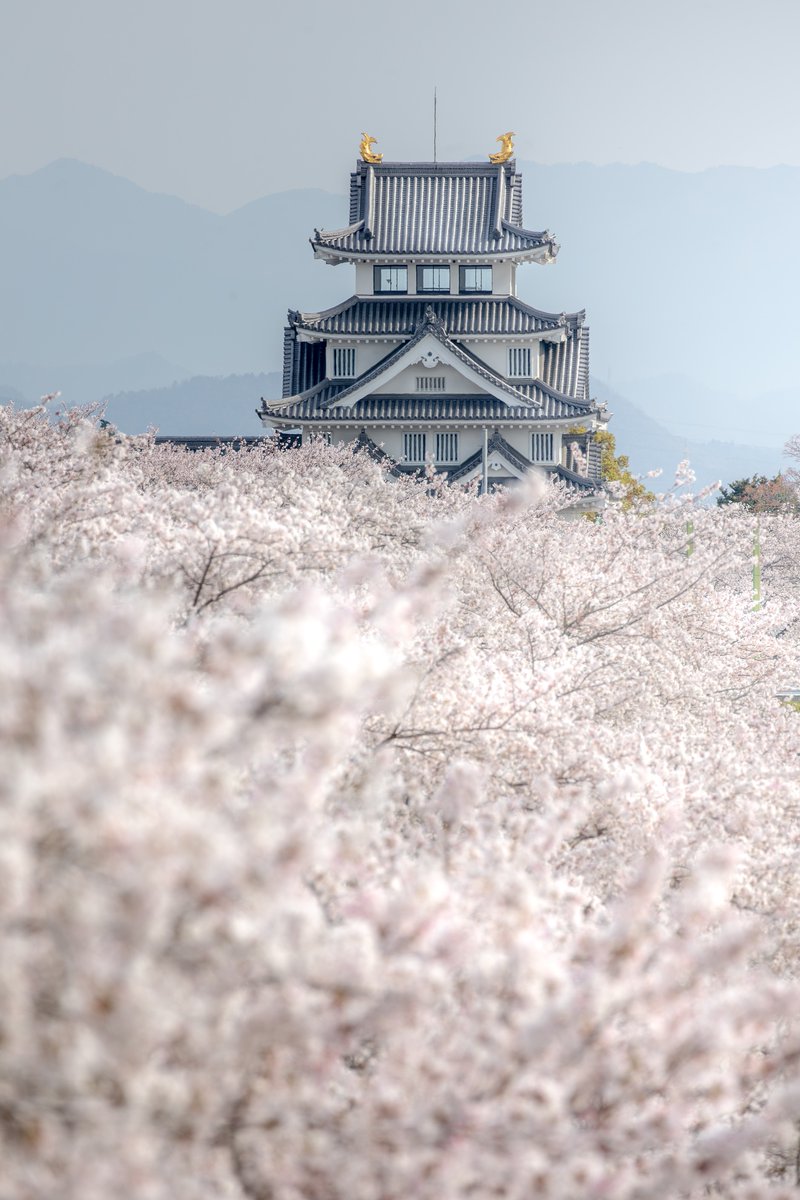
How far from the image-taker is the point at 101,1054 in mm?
2271

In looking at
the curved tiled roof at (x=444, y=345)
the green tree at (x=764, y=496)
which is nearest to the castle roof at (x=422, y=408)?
the curved tiled roof at (x=444, y=345)

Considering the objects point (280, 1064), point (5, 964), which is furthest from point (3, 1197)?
point (280, 1064)

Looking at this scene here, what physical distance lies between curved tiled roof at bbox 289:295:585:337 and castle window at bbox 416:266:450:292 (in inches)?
22.8

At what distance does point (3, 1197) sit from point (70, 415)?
17.7 meters

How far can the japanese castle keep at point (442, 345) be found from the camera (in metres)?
35.4

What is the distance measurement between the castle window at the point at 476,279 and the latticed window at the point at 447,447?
217 inches

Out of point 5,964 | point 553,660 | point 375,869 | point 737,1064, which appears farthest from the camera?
point 553,660

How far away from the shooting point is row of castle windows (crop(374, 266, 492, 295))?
3816 centimetres

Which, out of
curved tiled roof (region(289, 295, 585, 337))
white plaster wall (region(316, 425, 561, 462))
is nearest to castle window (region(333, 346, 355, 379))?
curved tiled roof (region(289, 295, 585, 337))

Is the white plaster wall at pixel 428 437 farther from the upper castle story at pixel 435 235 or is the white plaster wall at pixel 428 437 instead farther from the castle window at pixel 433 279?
the castle window at pixel 433 279

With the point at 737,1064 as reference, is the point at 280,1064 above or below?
above

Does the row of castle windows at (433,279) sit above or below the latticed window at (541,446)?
above

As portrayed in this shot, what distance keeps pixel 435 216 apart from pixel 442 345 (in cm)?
642

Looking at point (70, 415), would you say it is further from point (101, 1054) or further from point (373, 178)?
point (373, 178)
